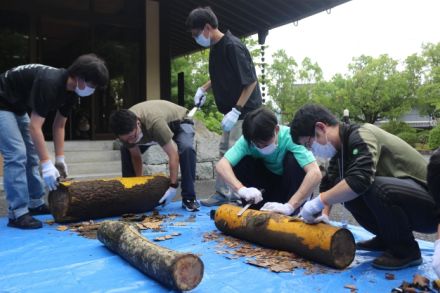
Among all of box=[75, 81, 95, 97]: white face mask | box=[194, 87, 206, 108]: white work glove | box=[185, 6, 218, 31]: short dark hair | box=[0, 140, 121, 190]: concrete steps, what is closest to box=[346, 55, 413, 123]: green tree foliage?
box=[0, 140, 121, 190]: concrete steps

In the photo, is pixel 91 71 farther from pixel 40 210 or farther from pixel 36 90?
pixel 40 210

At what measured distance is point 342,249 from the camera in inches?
87.7

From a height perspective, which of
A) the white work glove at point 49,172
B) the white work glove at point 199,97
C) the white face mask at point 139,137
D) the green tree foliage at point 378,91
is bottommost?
the white work glove at point 49,172

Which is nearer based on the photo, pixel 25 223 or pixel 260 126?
pixel 260 126

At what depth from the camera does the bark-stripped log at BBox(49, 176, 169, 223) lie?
3457 millimetres

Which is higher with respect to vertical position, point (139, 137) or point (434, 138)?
point (139, 137)

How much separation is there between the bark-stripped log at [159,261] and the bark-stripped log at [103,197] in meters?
1.09

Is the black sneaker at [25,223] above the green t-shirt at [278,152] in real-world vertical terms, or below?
below

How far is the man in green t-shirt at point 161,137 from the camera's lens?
3383 millimetres

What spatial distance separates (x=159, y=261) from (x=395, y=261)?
4.29 ft

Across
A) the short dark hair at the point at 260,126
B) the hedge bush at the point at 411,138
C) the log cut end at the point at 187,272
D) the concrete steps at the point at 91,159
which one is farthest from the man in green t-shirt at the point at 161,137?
the hedge bush at the point at 411,138

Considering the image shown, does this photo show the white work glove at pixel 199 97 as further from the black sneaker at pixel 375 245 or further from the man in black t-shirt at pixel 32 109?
the black sneaker at pixel 375 245

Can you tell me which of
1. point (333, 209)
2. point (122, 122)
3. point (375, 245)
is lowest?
point (333, 209)

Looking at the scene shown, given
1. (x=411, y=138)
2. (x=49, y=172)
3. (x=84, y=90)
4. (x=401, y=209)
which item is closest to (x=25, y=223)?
(x=49, y=172)
